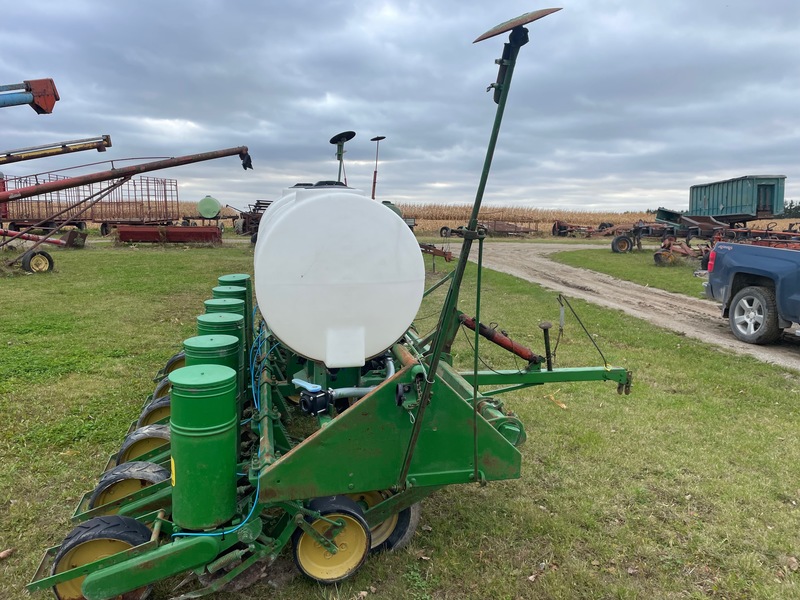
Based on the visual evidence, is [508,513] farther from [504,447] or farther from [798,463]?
[798,463]

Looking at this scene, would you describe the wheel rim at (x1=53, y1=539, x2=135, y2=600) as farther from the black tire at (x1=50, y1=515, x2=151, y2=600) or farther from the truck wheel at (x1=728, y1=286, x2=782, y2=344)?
the truck wheel at (x1=728, y1=286, x2=782, y2=344)

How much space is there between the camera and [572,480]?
4.08 meters

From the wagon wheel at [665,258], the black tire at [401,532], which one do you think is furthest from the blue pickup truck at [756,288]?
the wagon wheel at [665,258]

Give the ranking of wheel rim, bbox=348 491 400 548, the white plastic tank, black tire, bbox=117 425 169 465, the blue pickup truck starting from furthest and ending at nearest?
the blue pickup truck → black tire, bbox=117 425 169 465 → wheel rim, bbox=348 491 400 548 → the white plastic tank

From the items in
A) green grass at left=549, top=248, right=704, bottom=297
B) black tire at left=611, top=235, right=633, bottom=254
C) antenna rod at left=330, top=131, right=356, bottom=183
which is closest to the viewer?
antenna rod at left=330, top=131, right=356, bottom=183

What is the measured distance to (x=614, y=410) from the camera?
17.7 ft

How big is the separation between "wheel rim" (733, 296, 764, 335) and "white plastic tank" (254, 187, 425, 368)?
7479mm

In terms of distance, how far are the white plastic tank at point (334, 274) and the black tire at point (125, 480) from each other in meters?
1.13

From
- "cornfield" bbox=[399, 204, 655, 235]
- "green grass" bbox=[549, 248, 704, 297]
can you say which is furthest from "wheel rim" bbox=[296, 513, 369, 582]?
"cornfield" bbox=[399, 204, 655, 235]

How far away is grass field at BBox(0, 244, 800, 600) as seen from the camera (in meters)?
3.02

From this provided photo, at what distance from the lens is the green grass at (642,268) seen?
14820 millimetres

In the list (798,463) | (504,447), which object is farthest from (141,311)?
(798,463)

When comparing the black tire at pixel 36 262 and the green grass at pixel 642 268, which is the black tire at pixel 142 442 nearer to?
the green grass at pixel 642 268

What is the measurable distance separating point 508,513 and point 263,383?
1908 millimetres
